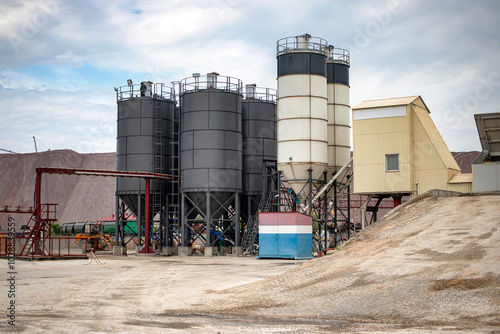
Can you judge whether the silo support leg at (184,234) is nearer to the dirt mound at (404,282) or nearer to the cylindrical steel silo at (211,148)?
the cylindrical steel silo at (211,148)

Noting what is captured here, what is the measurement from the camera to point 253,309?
15891 millimetres

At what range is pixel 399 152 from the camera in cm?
3591

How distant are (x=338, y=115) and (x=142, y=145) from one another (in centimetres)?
1649

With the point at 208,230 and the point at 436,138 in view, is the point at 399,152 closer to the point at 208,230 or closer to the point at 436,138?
the point at 436,138

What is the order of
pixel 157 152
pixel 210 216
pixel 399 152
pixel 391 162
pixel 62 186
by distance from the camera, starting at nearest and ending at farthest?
pixel 399 152
pixel 391 162
pixel 210 216
pixel 157 152
pixel 62 186

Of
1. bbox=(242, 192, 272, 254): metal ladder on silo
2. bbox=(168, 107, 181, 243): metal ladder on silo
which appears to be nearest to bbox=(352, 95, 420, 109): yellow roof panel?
bbox=(242, 192, 272, 254): metal ladder on silo

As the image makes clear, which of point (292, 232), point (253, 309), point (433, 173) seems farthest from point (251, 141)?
point (253, 309)

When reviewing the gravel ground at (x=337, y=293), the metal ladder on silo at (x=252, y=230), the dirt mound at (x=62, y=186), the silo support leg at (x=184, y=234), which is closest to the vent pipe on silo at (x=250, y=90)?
the metal ladder on silo at (x=252, y=230)

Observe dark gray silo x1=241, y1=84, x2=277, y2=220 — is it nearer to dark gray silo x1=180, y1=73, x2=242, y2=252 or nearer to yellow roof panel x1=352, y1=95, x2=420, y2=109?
dark gray silo x1=180, y1=73, x2=242, y2=252

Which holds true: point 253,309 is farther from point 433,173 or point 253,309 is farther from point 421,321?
point 433,173

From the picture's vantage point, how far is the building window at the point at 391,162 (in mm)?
36125

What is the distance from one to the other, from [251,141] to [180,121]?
6.36 meters

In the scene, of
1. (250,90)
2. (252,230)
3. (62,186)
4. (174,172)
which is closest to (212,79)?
(250,90)

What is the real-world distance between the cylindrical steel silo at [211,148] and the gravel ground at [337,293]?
20862 millimetres
